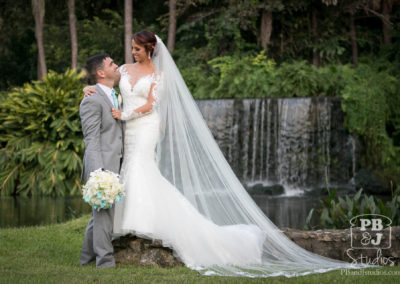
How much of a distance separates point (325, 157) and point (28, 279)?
12.3 meters

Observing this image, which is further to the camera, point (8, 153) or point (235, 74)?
point (235, 74)

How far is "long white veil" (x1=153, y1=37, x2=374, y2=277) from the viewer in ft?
18.4

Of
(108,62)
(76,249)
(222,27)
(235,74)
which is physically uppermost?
(222,27)

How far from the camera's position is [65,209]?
11.9m

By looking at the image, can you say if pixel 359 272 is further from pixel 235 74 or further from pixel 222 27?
pixel 222 27

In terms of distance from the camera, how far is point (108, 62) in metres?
5.55

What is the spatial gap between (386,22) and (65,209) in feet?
48.5

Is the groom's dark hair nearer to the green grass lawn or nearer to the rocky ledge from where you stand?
the rocky ledge

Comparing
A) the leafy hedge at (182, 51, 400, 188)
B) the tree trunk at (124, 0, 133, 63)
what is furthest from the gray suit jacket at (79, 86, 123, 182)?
the tree trunk at (124, 0, 133, 63)

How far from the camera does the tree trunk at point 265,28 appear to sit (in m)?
21.8

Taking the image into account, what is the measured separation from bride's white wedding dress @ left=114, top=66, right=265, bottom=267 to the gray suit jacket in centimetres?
20

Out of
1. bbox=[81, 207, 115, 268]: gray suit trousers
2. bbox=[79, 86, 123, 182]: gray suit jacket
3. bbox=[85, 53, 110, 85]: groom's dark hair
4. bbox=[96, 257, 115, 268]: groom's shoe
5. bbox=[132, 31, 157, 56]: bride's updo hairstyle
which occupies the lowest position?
bbox=[96, 257, 115, 268]: groom's shoe

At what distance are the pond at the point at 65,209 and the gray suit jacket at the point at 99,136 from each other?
473cm

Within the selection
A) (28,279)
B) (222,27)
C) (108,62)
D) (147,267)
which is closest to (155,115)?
(108,62)
